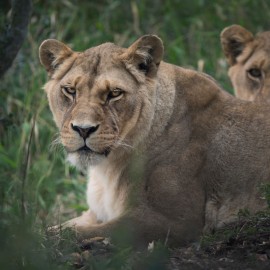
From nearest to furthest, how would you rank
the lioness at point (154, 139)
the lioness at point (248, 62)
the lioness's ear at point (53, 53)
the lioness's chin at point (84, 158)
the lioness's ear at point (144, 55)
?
the lioness's chin at point (84, 158), the lioness at point (154, 139), the lioness's ear at point (144, 55), the lioness's ear at point (53, 53), the lioness at point (248, 62)

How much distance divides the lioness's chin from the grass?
2143 mm

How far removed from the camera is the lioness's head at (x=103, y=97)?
17.3 feet

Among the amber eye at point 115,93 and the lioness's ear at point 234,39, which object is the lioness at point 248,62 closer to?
the lioness's ear at point 234,39

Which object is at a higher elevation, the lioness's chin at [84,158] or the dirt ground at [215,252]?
the lioness's chin at [84,158]

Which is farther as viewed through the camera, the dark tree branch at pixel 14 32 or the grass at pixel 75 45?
the grass at pixel 75 45

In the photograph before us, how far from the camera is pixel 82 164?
5.40m

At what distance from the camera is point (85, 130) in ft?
17.1

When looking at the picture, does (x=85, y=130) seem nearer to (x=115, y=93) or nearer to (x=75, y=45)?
(x=115, y=93)

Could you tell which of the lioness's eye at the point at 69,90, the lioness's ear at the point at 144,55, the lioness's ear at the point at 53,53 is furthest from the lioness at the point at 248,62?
the lioness's eye at the point at 69,90

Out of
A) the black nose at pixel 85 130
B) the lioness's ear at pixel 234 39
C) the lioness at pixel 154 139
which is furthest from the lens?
the lioness's ear at pixel 234 39

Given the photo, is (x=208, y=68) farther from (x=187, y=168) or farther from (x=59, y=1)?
(x=187, y=168)

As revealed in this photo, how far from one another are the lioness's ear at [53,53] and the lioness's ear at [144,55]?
44 centimetres

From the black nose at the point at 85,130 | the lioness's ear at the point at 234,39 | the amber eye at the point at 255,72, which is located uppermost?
the lioness's ear at the point at 234,39

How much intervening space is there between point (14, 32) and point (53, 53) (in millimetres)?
441
